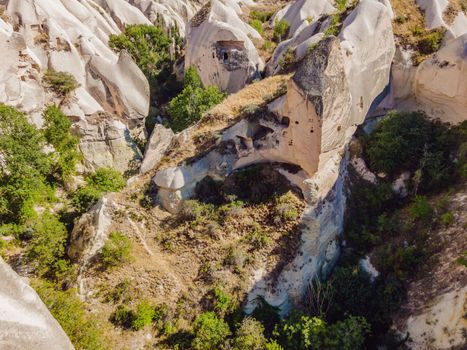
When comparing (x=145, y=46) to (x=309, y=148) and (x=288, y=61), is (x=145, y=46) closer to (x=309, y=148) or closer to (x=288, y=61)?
(x=288, y=61)

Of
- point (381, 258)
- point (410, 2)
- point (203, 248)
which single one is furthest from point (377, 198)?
point (410, 2)

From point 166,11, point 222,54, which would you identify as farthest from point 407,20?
point 166,11

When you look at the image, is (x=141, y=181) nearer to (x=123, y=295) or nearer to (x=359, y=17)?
(x=123, y=295)

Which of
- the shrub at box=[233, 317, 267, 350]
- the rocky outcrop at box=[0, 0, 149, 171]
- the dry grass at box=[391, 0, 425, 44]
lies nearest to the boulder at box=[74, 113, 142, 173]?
the rocky outcrop at box=[0, 0, 149, 171]

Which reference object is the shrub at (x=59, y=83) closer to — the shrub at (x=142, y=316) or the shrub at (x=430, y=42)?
the shrub at (x=142, y=316)

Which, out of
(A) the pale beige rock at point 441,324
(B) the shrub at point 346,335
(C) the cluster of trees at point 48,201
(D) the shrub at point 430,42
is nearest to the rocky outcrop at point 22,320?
(C) the cluster of trees at point 48,201

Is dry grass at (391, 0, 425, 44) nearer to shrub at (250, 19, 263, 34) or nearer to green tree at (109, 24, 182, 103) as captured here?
shrub at (250, 19, 263, 34)
